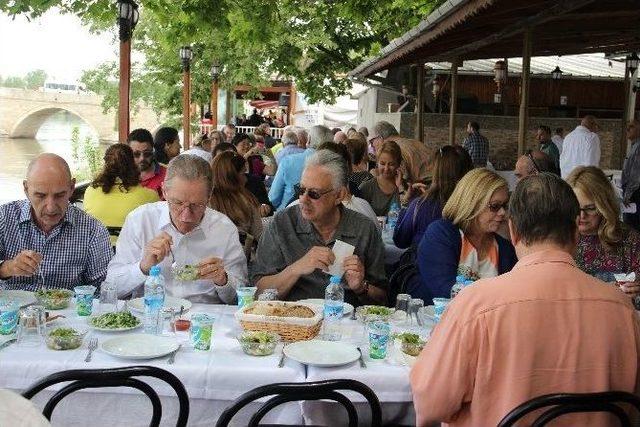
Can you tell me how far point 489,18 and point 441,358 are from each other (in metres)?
5.62

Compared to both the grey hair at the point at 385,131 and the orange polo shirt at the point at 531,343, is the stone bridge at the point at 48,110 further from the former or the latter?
the orange polo shirt at the point at 531,343

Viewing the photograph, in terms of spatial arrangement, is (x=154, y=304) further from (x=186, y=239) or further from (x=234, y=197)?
(x=234, y=197)

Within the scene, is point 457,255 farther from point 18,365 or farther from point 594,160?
point 594,160

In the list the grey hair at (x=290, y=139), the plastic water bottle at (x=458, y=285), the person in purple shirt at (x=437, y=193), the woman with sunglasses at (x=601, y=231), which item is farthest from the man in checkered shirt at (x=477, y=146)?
the plastic water bottle at (x=458, y=285)

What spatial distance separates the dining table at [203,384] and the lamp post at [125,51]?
5.98 m

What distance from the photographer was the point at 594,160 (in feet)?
41.7

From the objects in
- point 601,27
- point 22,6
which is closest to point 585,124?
point 601,27

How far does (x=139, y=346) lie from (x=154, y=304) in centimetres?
34

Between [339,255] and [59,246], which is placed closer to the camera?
[339,255]

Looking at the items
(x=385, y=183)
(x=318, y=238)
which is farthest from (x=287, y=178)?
(x=318, y=238)

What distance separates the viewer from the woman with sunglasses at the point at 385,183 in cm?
683

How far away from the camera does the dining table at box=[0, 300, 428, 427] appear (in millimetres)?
2674

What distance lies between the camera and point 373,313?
342 centimetres

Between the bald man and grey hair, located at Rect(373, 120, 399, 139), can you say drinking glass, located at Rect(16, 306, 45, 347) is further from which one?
grey hair, located at Rect(373, 120, 399, 139)
